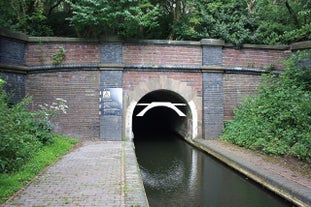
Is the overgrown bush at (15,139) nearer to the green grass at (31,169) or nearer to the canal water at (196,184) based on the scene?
the green grass at (31,169)

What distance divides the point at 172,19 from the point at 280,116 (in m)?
7.24

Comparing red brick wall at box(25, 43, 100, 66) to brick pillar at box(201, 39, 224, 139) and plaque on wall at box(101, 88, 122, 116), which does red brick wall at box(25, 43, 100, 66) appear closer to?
plaque on wall at box(101, 88, 122, 116)

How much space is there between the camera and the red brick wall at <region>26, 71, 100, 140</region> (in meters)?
10.8

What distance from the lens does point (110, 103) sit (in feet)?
35.2

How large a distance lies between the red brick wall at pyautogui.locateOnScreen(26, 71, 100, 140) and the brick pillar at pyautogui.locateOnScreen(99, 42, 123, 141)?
0.25 m

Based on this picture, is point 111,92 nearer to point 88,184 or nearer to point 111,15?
point 111,15

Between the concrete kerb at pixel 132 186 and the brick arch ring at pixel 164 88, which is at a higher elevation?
the brick arch ring at pixel 164 88

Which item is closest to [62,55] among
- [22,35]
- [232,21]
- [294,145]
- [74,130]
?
[22,35]

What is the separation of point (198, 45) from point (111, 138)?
4.67 meters

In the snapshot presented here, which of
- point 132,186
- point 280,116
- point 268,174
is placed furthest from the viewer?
point 280,116

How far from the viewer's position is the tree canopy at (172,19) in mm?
10055

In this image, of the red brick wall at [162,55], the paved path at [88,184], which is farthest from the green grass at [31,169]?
the red brick wall at [162,55]

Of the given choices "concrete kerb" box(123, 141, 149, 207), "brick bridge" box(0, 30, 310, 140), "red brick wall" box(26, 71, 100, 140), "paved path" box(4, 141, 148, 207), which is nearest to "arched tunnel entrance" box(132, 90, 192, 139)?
"brick bridge" box(0, 30, 310, 140)

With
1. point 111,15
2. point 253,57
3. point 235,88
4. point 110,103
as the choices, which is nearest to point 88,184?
point 110,103
